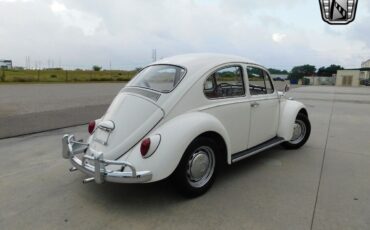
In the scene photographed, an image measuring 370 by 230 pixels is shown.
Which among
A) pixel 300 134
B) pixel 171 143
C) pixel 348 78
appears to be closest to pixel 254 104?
pixel 171 143

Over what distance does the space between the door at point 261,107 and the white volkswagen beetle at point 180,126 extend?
16 millimetres

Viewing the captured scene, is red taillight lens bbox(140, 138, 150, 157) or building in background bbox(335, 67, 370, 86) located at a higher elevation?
building in background bbox(335, 67, 370, 86)

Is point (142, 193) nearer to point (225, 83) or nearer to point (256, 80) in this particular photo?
point (225, 83)

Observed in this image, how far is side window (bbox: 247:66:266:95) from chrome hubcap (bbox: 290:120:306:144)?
4.05ft

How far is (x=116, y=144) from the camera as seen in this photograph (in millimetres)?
3355

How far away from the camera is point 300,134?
223 inches

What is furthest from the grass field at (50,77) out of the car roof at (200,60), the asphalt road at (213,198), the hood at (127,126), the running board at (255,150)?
the running board at (255,150)

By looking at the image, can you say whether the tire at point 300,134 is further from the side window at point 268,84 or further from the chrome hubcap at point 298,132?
the side window at point 268,84

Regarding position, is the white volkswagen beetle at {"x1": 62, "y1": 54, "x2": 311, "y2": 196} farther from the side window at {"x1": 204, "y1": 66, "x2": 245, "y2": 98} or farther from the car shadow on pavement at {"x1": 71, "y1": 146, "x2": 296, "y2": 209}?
the car shadow on pavement at {"x1": 71, "y1": 146, "x2": 296, "y2": 209}

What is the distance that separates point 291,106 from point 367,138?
2651mm

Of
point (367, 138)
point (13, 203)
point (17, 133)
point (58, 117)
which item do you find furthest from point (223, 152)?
point (58, 117)

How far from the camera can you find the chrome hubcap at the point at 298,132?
218 inches

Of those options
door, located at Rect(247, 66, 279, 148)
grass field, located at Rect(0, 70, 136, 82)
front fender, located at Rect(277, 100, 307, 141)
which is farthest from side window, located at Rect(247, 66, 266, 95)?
grass field, located at Rect(0, 70, 136, 82)

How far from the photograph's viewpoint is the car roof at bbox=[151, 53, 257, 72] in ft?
12.7
